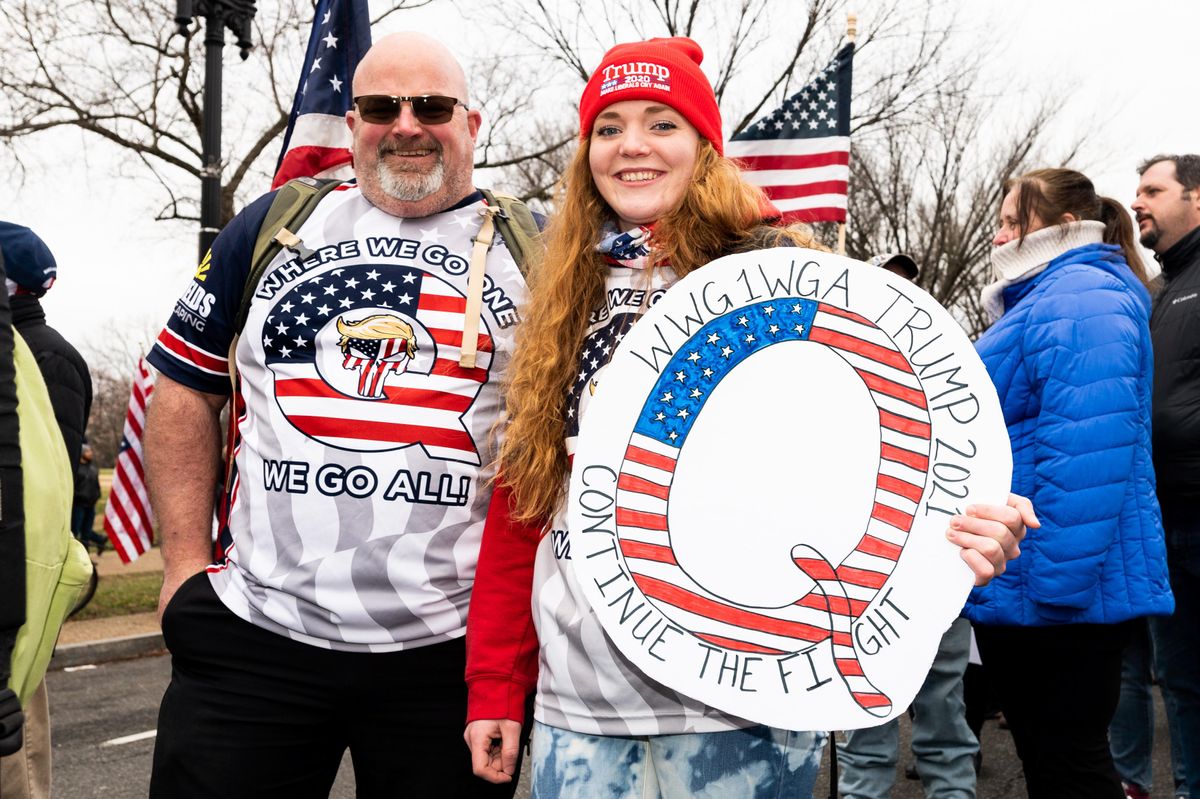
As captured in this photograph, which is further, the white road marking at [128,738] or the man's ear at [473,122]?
the white road marking at [128,738]

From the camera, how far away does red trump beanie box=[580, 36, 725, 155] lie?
6.30 feet

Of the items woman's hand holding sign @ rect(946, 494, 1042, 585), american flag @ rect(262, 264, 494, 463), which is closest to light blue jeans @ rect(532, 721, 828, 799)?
woman's hand holding sign @ rect(946, 494, 1042, 585)

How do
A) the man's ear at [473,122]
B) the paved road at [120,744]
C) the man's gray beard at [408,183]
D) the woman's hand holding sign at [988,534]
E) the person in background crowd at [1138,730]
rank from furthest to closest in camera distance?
1. the paved road at [120,744]
2. the person in background crowd at [1138,730]
3. the man's ear at [473,122]
4. the man's gray beard at [408,183]
5. the woman's hand holding sign at [988,534]

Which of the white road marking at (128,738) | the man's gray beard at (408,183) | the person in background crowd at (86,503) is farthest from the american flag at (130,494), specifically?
the person in background crowd at (86,503)

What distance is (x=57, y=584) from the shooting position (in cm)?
216

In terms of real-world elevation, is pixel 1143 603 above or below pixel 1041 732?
above

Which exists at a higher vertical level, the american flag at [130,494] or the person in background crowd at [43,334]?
the person in background crowd at [43,334]

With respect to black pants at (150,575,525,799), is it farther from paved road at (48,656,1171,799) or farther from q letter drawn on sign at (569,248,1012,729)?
paved road at (48,656,1171,799)

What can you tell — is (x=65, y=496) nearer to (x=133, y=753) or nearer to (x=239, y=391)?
(x=239, y=391)

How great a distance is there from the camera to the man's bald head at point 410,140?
2379mm

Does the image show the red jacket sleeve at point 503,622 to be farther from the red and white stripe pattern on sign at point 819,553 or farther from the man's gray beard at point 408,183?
the man's gray beard at point 408,183

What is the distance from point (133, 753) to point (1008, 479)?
4890mm

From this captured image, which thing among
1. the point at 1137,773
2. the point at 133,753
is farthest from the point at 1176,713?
the point at 133,753

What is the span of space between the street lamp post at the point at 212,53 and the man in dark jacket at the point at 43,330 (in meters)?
3.47
